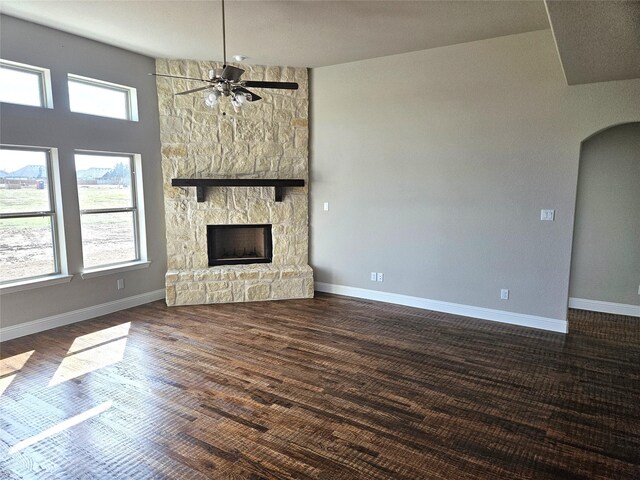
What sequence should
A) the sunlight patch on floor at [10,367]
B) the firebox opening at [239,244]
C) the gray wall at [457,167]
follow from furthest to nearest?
the firebox opening at [239,244] → the gray wall at [457,167] → the sunlight patch on floor at [10,367]

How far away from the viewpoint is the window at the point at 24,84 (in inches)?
153

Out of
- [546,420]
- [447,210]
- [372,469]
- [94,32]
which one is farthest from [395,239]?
[94,32]

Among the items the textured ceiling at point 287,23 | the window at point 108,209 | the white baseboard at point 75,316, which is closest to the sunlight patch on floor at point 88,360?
the white baseboard at point 75,316

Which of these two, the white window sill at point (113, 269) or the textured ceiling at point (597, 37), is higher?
the textured ceiling at point (597, 37)

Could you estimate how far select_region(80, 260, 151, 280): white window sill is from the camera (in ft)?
15.4

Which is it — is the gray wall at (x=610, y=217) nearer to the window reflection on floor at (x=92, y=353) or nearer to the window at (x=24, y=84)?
the window reflection on floor at (x=92, y=353)

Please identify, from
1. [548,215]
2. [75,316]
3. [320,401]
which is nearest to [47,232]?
[75,316]

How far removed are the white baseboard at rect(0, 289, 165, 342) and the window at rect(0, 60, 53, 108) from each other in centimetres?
229

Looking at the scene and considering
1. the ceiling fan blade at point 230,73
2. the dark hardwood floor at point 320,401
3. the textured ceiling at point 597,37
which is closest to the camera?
the textured ceiling at point 597,37

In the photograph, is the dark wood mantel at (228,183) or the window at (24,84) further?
the dark wood mantel at (228,183)

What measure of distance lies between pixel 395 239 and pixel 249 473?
364 centimetres

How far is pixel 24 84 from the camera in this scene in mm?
4047

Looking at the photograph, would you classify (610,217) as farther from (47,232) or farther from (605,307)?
(47,232)

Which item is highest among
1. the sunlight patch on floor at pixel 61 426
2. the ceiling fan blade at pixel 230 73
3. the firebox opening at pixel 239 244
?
the ceiling fan blade at pixel 230 73
